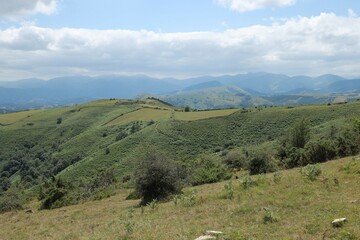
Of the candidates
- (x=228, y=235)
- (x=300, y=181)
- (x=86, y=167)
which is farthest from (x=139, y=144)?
(x=228, y=235)

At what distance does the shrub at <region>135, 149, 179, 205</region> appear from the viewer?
31.2 metres

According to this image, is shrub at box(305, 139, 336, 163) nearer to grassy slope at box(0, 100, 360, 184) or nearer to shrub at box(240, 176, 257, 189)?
shrub at box(240, 176, 257, 189)

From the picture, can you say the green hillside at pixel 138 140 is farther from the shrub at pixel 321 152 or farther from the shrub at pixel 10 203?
the shrub at pixel 10 203

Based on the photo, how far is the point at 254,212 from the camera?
17.0 metres

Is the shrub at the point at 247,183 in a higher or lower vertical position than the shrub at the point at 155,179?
higher

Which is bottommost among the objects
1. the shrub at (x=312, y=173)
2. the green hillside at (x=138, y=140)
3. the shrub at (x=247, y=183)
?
the green hillside at (x=138, y=140)

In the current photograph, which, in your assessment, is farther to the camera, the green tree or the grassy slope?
the grassy slope

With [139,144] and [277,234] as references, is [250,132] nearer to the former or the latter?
[139,144]

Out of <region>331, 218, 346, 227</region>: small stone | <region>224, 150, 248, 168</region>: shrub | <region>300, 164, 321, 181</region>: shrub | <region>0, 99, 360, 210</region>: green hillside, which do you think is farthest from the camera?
<region>0, 99, 360, 210</region>: green hillside

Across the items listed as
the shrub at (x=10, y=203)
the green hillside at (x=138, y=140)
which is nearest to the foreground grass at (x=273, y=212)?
the shrub at (x=10, y=203)

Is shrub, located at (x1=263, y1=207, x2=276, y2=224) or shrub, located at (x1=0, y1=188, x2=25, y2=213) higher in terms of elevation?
shrub, located at (x1=263, y1=207, x2=276, y2=224)

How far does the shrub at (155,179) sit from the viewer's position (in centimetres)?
3125

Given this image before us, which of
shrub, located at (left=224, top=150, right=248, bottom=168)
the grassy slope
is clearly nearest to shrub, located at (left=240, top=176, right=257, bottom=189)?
shrub, located at (left=224, top=150, right=248, bottom=168)

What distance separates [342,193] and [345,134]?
27.4m
